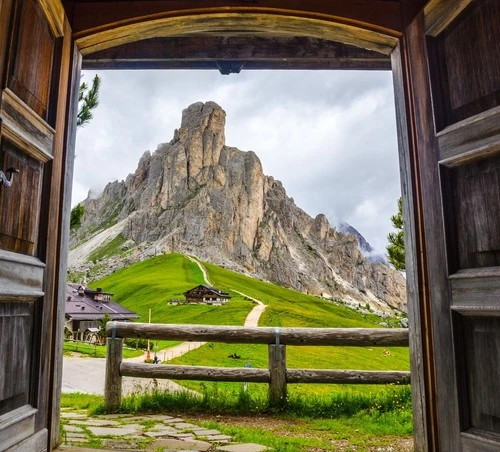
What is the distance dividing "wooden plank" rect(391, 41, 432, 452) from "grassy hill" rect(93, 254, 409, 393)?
598 cm

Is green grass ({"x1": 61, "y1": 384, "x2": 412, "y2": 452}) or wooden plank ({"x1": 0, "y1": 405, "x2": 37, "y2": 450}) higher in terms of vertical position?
wooden plank ({"x1": 0, "y1": 405, "x2": 37, "y2": 450})

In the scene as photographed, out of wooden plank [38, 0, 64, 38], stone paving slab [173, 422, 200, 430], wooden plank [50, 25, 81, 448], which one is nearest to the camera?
wooden plank [38, 0, 64, 38]

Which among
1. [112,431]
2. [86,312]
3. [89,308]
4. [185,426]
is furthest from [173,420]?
[89,308]

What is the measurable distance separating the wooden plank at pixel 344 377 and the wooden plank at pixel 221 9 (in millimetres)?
3826

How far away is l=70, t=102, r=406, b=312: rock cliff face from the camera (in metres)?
104

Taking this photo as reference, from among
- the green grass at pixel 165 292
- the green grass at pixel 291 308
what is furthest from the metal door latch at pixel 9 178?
the green grass at pixel 291 308

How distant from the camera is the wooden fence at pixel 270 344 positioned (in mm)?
5031

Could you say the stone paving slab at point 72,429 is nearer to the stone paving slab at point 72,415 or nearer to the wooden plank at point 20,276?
the stone paving slab at point 72,415

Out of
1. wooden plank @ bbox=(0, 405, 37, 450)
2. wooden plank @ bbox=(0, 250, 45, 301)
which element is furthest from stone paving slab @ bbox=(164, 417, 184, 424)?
wooden plank @ bbox=(0, 250, 45, 301)

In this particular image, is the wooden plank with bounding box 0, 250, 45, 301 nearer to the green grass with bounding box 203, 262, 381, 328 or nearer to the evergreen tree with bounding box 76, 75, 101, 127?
the evergreen tree with bounding box 76, 75, 101, 127

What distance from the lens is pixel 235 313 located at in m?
45.5

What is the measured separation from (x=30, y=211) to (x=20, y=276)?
342 mm

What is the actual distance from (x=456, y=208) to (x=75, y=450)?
2.54 m

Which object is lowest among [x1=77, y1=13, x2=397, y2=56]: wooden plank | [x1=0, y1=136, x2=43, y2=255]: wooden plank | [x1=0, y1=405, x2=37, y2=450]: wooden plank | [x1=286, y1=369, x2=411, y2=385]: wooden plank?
[x1=286, y1=369, x2=411, y2=385]: wooden plank
